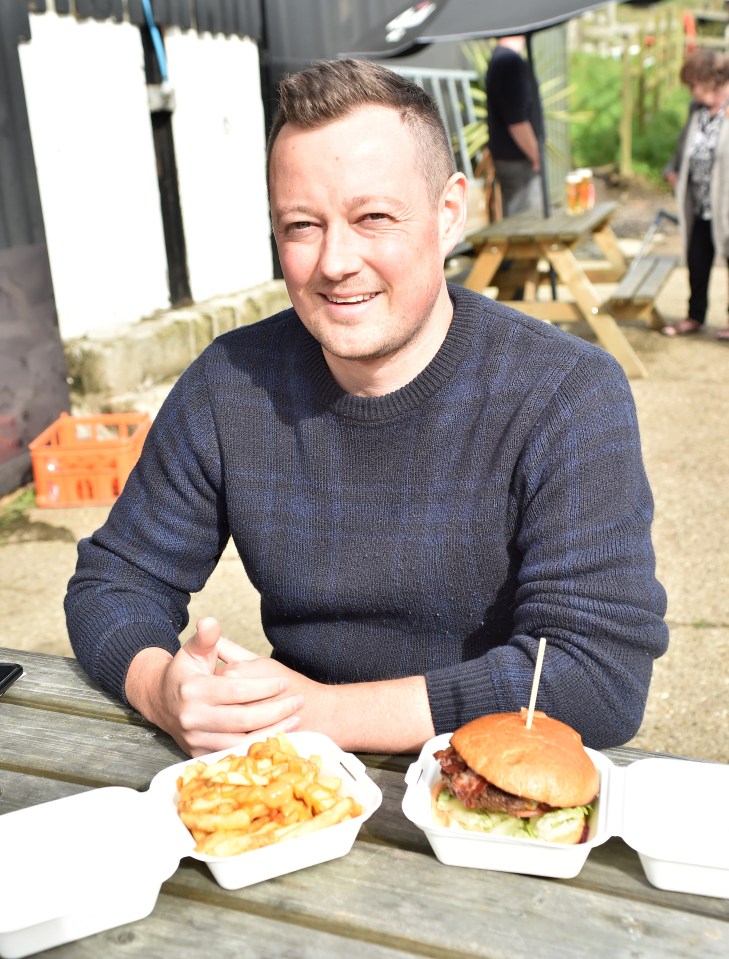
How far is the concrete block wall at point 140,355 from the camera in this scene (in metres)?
5.91

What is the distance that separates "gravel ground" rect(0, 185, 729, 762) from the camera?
3299 millimetres

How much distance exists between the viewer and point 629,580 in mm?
1577

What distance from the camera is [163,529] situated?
6.34 ft

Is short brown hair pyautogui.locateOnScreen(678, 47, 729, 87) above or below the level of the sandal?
above

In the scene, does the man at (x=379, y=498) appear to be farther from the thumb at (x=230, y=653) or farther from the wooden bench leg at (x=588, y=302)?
the wooden bench leg at (x=588, y=302)

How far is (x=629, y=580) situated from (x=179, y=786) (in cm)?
73

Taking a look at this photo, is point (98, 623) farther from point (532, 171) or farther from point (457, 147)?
point (457, 147)

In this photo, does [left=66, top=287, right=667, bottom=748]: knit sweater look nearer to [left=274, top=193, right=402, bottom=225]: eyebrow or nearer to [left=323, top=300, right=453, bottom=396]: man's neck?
[left=323, top=300, right=453, bottom=396]: man's neck

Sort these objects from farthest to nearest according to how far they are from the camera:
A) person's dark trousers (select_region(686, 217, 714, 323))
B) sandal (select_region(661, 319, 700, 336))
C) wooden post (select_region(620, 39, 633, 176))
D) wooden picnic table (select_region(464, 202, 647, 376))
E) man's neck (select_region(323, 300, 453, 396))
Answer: wooden post (select_region(620, 39, 633, 176)) < sandal (select_region(661, 319, 700, 336)) < person's dark trousers (select_region(686, 217, 714, 323)) < wooden picnic table (select_region(464, 202, 647, 376)) < man's neck (select_region(323, 300, 453, 396))

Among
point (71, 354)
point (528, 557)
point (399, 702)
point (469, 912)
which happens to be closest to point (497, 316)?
point (528, 557)

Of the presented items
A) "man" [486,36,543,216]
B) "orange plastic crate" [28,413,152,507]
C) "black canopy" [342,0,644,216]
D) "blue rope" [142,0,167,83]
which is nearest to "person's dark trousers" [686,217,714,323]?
"man" [486,36,543,216]

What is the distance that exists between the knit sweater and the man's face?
0.11 m

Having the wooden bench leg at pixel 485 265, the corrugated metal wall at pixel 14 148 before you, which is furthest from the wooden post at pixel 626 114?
the corrugated metal wall at pixel 14 148

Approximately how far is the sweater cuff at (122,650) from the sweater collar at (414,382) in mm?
510
